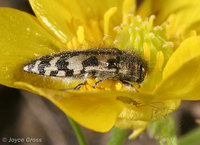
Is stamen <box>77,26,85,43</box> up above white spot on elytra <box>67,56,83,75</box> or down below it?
above

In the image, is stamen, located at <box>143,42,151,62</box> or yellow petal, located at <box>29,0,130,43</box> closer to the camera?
stamen, located at <box>143,42,151,62</box>

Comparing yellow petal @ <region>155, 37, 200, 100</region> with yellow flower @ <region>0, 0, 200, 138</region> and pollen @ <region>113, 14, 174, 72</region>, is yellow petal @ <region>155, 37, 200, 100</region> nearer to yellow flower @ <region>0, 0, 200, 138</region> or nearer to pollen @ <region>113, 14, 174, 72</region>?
yellow flower @ <region>0, 0, 200, 138</region>

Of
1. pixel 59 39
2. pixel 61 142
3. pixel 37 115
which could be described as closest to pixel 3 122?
pixel 37 115

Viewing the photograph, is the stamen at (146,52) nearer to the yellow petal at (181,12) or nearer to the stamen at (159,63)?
the stamen at (159,63)

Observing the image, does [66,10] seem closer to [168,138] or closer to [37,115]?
[168,138]

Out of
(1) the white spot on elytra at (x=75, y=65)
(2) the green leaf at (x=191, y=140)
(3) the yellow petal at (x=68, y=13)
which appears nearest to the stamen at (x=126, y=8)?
(3) the yellow petal at (x=68, y=13)

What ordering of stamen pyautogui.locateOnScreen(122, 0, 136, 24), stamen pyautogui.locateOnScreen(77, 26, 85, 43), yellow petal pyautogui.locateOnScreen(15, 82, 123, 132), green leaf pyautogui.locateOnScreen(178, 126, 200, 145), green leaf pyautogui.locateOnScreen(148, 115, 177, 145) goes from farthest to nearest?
1. green leaf pyautogui.locateOnScreen(178, 126, 200, 145)
2. stamen pyautogui.locateOnScreen(122, 0, 136, 24)
3. stamen pyautogui.locateOnScreen(77, 26, 85, 43)
4. green leaf pyautogui.locateOnScreen(148, 115, 177, 145)
5. yellow petal pyautogui.locateOnScreen(15, 82, 123, 132)

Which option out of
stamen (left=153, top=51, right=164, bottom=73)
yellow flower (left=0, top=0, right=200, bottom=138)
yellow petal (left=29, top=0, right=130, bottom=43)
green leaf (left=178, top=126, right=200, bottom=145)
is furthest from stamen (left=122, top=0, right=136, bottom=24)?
green leaf (left=178, top=126, right=200, bottom=145)
